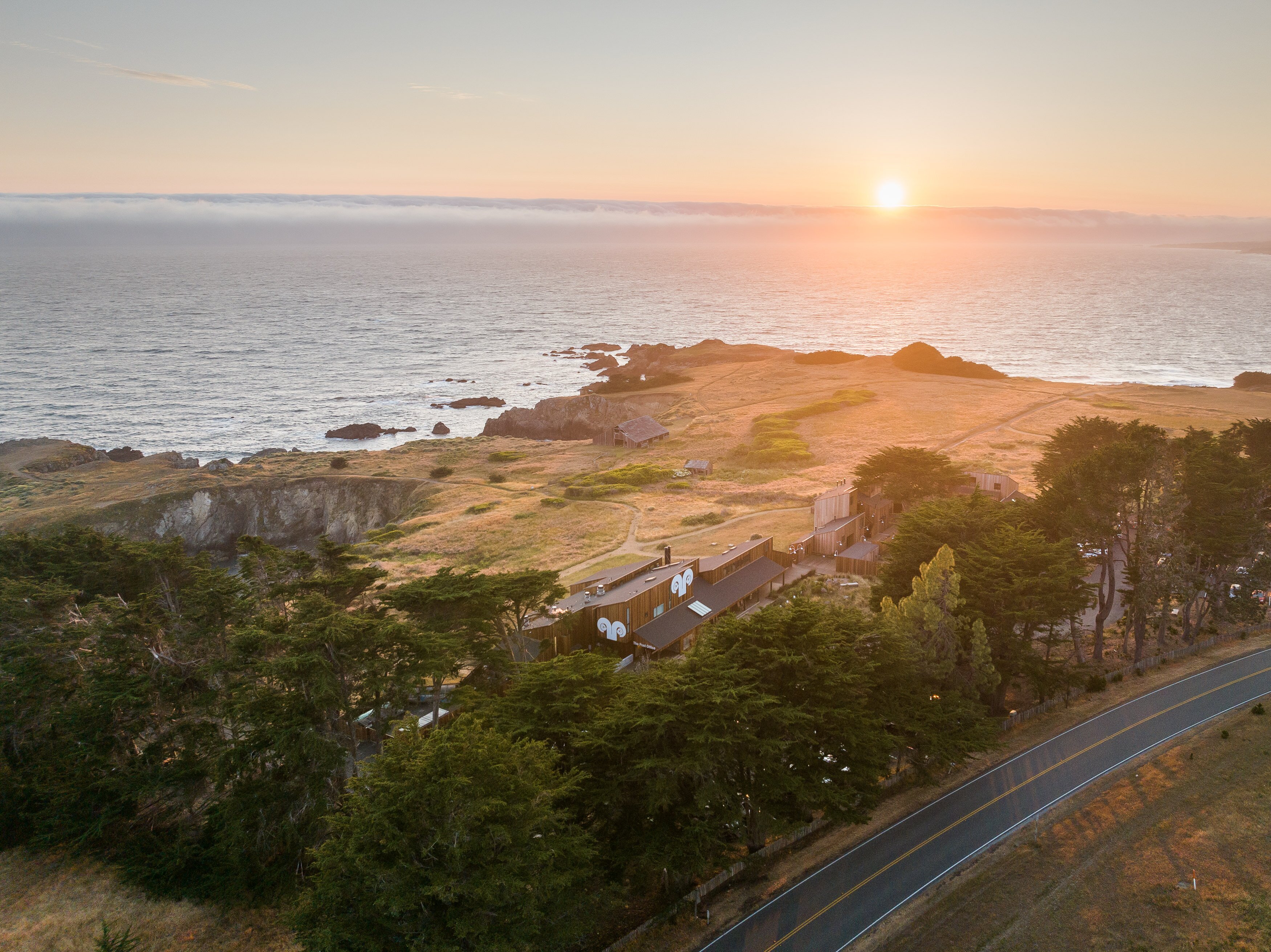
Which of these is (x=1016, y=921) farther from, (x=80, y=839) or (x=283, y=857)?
(x=80, y=839)

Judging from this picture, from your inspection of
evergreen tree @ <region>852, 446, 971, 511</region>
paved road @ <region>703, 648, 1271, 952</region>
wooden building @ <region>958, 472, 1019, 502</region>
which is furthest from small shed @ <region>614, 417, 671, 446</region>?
paved road @ <region>703, 648, 1271, 952</region>

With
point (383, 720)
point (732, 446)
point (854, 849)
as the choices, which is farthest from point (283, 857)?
point (732, 446)

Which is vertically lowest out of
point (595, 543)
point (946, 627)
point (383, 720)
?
point (595, 543)

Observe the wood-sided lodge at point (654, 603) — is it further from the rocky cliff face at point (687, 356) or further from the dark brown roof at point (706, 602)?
the rocky cliff face at point (687, 356)

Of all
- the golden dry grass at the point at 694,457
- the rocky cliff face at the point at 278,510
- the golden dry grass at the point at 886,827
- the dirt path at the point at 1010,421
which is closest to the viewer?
the golden dry grass at the point at 886,827

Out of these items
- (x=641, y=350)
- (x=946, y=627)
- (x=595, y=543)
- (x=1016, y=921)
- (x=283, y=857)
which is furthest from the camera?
(x=641, y=350)

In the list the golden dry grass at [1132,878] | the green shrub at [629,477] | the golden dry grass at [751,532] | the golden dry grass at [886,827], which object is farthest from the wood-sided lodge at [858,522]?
the golden dry grass at [1132,878]
